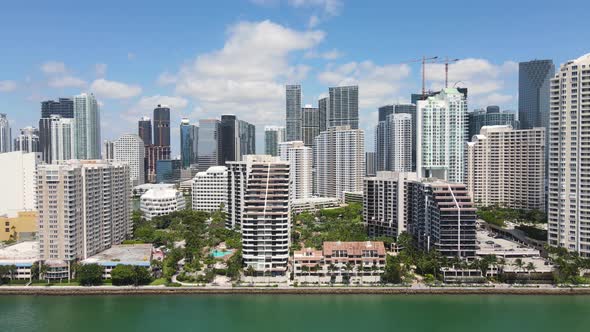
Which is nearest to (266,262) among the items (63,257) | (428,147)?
(63,257)

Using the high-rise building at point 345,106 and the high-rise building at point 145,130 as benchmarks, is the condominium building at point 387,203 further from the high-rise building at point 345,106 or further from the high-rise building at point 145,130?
the high-rise building at point 145,130

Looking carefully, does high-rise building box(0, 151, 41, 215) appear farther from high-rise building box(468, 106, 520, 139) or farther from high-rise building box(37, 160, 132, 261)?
high-rise building box(468, 106, 520, 139)

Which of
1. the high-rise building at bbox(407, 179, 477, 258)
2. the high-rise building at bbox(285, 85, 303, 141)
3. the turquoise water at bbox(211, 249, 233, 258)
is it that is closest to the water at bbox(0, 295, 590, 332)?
the high-rise building at bbox(407, 179, 477, 258)

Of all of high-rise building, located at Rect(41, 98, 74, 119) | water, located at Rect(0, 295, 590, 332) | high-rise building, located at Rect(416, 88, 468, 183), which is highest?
high-rise building, located at Rect(41, 98, 74, 119)

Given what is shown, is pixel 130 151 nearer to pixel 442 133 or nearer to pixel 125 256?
pixel 125 256

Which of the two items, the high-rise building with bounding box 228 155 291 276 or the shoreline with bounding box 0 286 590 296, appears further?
the high-rise building with bounding box 228 155 291 276

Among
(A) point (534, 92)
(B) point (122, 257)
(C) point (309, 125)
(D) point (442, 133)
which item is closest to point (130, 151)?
(C) point (309, 125)
